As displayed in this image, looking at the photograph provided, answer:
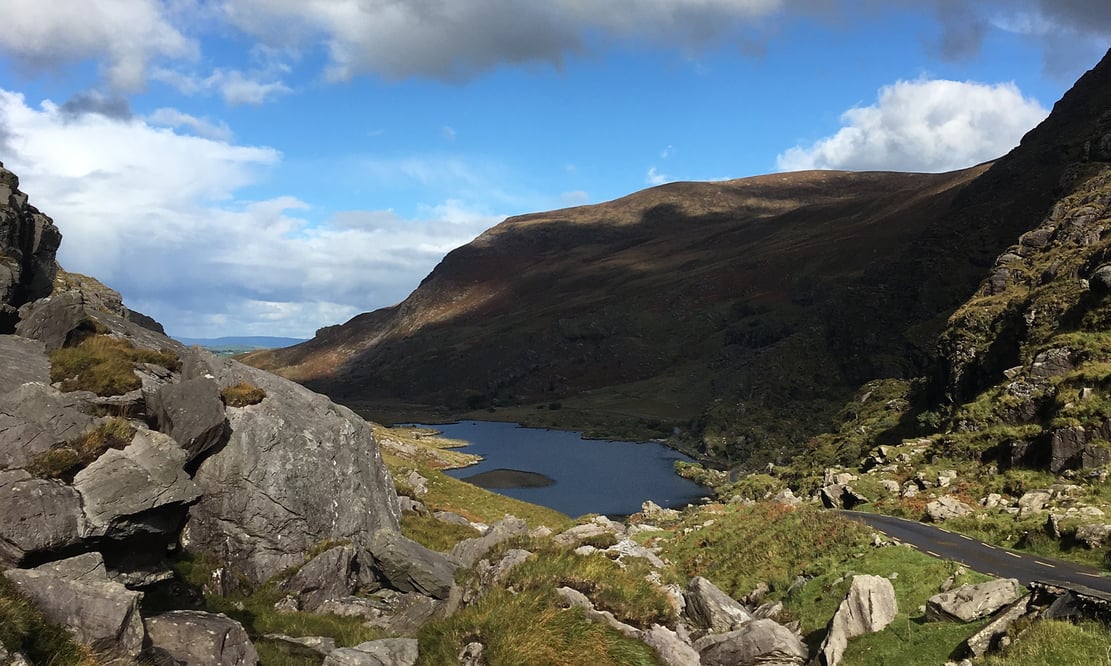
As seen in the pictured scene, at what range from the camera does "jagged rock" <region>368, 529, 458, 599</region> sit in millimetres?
20406

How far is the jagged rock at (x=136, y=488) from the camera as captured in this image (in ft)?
45.1

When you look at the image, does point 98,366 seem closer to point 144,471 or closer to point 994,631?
point 144,471

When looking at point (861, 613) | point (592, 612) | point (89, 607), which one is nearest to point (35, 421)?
point (89, 607)

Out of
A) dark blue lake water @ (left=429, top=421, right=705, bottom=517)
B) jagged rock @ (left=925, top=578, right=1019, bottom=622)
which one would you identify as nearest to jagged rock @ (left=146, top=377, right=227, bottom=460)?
jagged rock @ (left=925, top=578, right=1019, bottom=622)

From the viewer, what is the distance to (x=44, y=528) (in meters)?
12.5

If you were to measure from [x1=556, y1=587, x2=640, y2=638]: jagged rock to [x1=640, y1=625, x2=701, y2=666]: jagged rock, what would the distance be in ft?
1.00

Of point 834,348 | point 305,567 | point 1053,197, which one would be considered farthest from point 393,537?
point 834,348

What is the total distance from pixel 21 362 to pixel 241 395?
6.07 m

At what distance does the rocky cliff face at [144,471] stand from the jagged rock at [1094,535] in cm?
2367

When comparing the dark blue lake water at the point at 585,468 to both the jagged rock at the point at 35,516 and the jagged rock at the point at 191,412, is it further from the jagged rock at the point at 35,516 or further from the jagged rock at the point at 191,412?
the jagged rock at the point at 35,516

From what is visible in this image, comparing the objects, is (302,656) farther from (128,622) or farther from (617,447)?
(617,447)

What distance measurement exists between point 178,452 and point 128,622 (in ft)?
22.0

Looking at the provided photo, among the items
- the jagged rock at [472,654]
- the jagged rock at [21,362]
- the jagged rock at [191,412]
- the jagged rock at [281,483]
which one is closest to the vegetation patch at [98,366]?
the jagged rock at [21,362]

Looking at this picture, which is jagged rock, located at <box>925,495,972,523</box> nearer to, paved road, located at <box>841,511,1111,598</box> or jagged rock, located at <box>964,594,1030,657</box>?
paved road, located at <box>841,511,1111,598</box>
